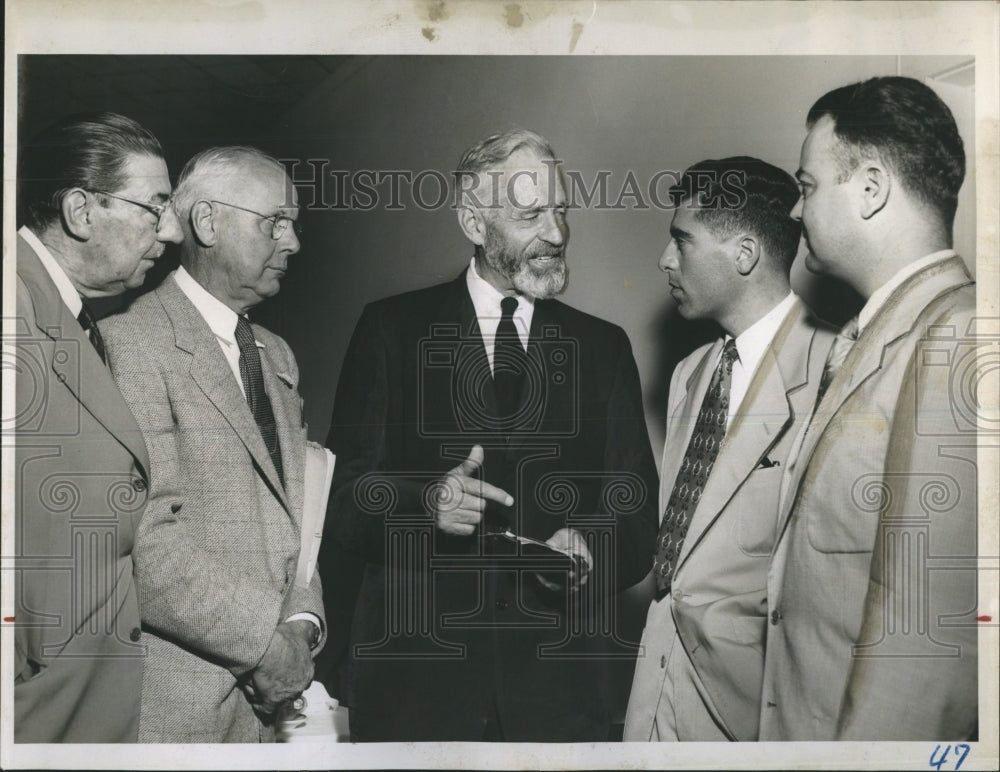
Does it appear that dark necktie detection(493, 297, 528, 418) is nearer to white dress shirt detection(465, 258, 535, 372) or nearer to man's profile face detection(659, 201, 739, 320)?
white dress shirt detection(465, 258, 535, 372)

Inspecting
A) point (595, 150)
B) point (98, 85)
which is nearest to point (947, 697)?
point (595, 150)

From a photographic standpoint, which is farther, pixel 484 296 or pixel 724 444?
pixel 484 296

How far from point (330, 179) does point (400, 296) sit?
535mm

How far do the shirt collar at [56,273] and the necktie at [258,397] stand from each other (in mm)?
631

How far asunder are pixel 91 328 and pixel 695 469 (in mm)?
2384

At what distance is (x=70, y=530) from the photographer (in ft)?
13.6

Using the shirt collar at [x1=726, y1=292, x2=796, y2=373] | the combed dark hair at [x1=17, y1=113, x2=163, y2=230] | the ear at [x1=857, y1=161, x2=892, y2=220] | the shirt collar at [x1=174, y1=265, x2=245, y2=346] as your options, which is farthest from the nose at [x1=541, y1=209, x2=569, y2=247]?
the combed dark hair at [x1=17, y1=113, x2=163, y2=230]

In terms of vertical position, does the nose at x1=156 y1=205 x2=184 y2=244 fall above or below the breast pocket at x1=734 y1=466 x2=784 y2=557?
above

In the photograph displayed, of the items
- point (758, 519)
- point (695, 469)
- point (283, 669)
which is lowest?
point (283, 669)

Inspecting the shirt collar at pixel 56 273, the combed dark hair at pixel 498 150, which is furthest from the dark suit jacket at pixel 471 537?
the shirt collar at pixel 56 273

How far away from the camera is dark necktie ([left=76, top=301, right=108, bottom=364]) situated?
161 inches

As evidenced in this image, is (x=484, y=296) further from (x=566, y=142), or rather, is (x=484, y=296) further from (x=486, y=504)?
(x=486, y=504)

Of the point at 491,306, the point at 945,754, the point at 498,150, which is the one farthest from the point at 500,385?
the point at 945,754

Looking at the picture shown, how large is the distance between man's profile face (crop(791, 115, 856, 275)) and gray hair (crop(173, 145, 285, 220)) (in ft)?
6.70
